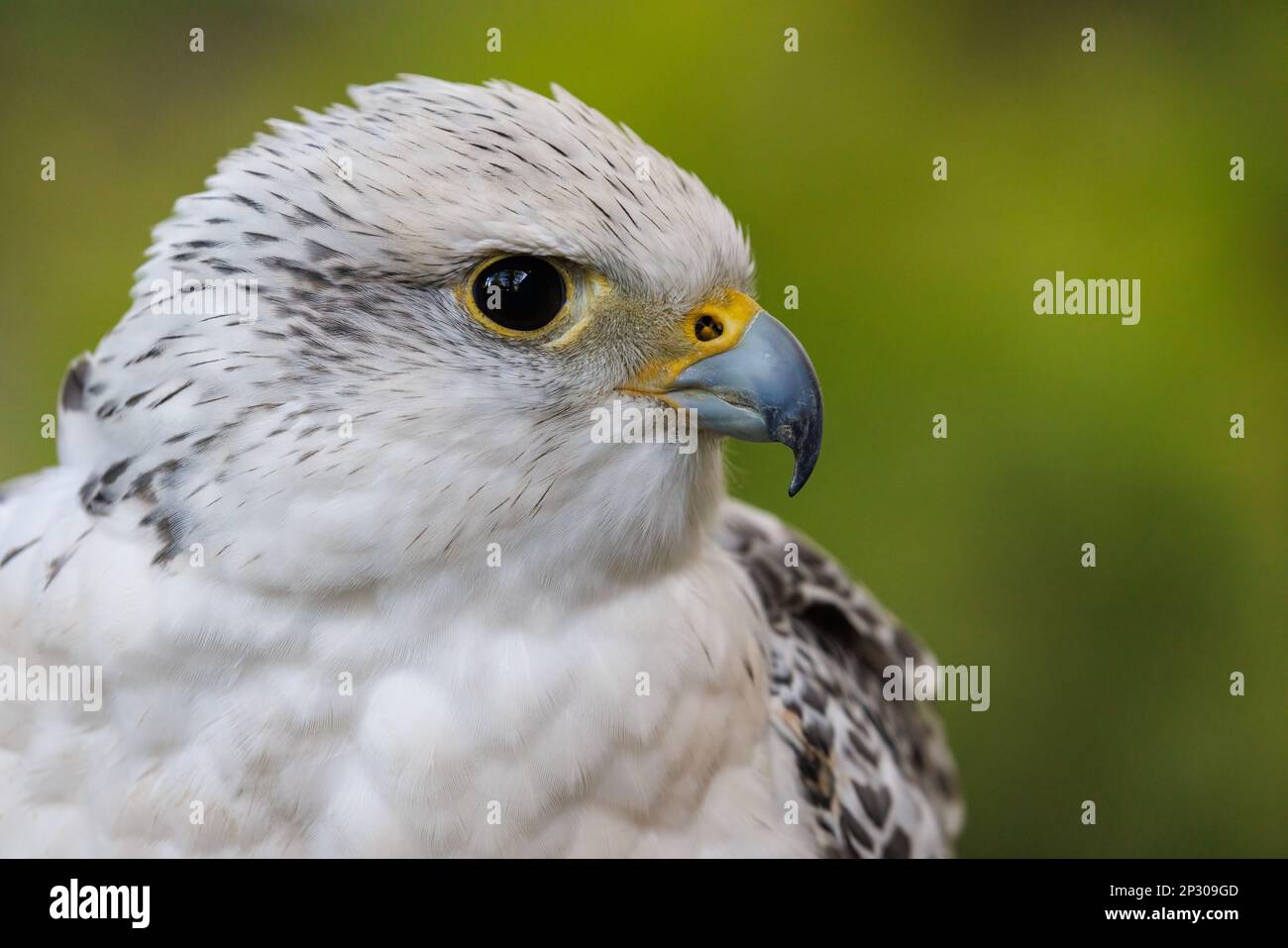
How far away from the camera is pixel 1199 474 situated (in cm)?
340

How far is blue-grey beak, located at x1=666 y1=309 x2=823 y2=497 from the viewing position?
147 cm

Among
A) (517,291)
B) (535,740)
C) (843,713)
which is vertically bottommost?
(843,713)

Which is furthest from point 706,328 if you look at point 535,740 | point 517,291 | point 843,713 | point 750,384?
point 843,713

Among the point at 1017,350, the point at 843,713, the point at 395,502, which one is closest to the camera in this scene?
the point at 395,502

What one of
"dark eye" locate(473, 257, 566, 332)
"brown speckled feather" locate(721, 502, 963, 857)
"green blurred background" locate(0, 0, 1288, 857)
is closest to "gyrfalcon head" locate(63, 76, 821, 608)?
"dark eye" locate(473, 257, 566, 332)

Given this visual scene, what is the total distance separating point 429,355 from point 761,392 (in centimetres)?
40

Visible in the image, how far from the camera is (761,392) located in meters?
1.48

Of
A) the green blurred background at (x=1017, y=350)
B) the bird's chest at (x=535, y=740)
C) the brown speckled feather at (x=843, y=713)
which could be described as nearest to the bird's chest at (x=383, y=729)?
the bird's chest at (x=535, y=740)

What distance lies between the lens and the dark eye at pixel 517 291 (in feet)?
4.64

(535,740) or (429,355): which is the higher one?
(429,355)

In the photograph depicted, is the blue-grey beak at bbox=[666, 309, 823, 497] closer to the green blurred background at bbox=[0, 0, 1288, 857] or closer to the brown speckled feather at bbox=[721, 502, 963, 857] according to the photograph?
the brown speckled feather at bbox=[721, 502, 963, 857]

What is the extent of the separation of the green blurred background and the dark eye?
192 cm

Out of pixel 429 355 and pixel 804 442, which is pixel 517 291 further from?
pixel 804 442
